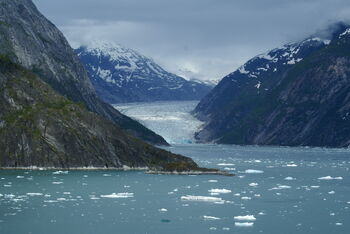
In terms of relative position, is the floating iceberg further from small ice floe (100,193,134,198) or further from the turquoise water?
small ice floe (100,193,134,198)

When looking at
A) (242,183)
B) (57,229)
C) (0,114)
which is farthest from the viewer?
(0,114)

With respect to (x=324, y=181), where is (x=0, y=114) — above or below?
above

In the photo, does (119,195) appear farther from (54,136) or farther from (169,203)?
(54,136)

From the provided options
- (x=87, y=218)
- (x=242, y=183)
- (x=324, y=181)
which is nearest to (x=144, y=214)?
(x=87, y=218)

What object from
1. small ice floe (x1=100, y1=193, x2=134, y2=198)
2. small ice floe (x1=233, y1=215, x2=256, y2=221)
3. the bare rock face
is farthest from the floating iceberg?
the bare rock face

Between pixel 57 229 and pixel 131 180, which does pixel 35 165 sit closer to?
pixel 131 180

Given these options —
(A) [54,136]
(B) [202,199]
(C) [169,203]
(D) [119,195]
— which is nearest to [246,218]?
(C) [169,203]

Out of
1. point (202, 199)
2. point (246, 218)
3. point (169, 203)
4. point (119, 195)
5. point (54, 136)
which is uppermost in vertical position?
point (54, 136)
